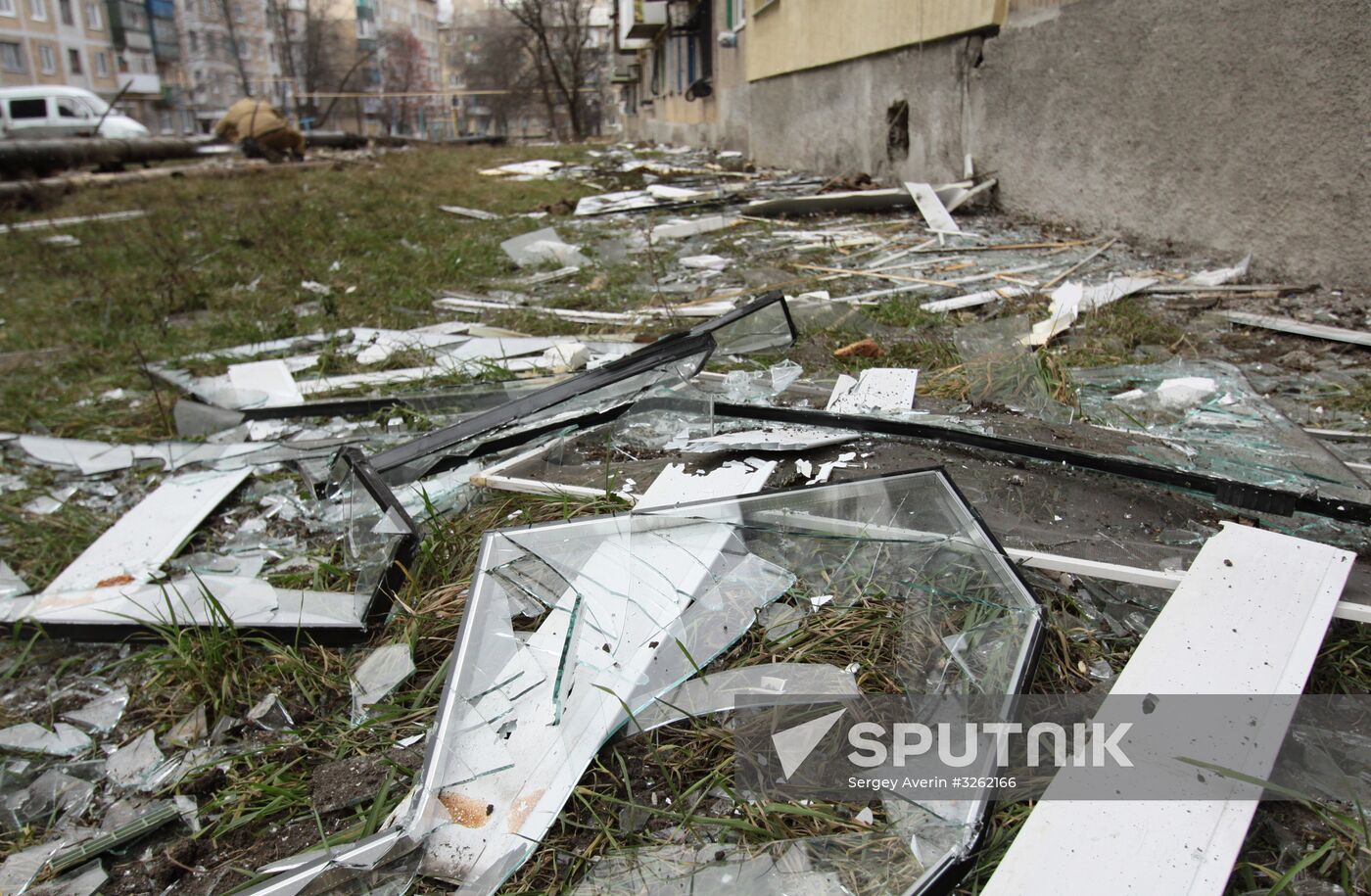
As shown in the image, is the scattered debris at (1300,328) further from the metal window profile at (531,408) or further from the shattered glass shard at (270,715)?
the shattered glass shard at (270,715)

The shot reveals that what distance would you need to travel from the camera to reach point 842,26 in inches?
335

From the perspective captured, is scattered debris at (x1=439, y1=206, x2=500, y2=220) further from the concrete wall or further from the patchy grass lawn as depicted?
the concrete wall

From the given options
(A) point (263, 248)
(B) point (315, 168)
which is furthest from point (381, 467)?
(B) point (315, 168)

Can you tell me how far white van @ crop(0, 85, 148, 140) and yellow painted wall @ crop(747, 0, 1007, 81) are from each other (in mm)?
20342

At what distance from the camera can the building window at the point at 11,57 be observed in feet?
126

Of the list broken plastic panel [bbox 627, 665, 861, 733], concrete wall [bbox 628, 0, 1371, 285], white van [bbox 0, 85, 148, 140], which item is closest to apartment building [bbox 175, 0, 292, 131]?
white van [bbox 0, 85, 148, 140]

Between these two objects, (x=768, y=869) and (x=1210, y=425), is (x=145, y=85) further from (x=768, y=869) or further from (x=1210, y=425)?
(x=768, y=869)

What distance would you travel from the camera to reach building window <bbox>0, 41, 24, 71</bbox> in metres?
38.5

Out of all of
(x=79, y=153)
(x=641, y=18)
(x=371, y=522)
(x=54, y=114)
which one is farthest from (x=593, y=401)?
(x=54, y=114)

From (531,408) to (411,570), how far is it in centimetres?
63

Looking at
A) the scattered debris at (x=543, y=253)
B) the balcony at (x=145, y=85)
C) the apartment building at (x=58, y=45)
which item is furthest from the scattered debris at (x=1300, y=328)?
the balcony at (x=145, y=85)

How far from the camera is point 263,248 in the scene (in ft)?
20.7

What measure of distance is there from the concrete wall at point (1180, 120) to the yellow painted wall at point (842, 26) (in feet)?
0.59

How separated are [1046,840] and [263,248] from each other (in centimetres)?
676
